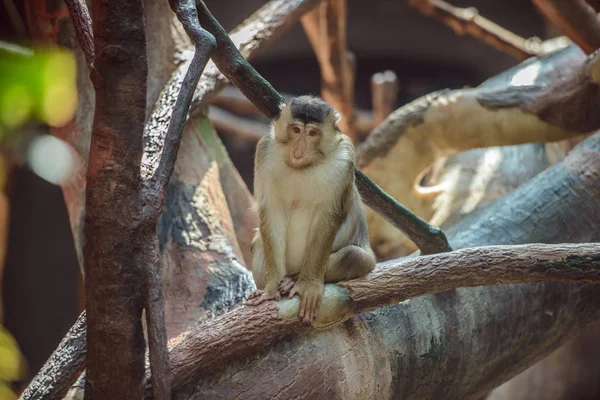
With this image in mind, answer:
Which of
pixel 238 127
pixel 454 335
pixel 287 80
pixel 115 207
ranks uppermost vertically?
pixel 287 80

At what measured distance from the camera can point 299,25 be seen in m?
10.6

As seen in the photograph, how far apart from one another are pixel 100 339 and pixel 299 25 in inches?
341

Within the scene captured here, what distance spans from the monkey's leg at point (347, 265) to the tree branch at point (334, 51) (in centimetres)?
377

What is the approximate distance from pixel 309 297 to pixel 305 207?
48 centimetres

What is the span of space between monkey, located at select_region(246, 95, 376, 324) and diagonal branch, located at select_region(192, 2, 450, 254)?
0.45 feet

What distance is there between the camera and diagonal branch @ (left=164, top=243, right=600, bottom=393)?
9.70 feet

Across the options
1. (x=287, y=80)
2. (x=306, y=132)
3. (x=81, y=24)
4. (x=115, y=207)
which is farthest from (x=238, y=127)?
(x=115, y=207)

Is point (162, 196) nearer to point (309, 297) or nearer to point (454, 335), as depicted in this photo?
point (309, 297)

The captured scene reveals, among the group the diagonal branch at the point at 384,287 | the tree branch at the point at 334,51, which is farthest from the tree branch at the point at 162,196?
the tree branch at the point at 334,51

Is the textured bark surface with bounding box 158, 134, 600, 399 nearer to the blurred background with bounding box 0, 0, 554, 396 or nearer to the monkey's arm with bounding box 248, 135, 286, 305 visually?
the monkey's arm with bounding box 248, 135, 286, 305

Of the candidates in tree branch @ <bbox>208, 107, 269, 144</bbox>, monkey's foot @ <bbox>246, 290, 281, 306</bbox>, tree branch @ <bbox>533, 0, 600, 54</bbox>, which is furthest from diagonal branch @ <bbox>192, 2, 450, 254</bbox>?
tree branch @ <bbox>208, 107, 269, 144</bbox>

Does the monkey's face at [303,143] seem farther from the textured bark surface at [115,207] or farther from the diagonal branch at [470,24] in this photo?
the diagonal branch at [470,24]

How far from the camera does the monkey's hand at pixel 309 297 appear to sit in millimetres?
3072

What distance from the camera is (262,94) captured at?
348cm
